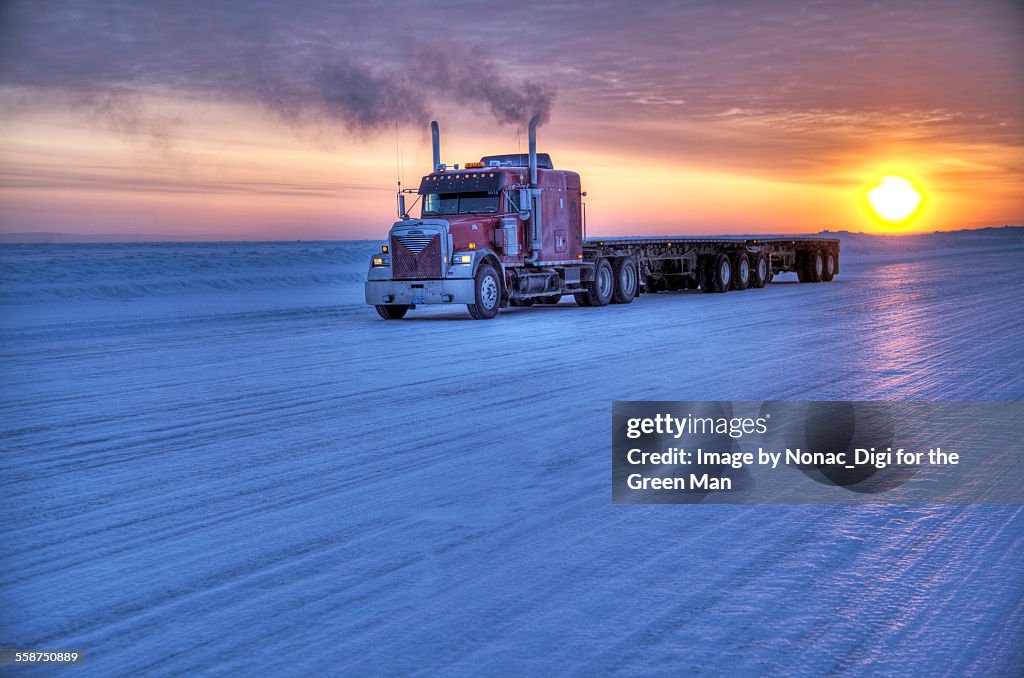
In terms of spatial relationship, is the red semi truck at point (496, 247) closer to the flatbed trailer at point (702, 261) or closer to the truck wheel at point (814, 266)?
the flatbed trailer at point (702, 261)

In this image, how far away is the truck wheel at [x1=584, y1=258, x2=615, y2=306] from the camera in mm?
28031

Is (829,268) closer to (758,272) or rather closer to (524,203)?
(758,272)

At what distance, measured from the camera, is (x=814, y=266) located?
39.0m

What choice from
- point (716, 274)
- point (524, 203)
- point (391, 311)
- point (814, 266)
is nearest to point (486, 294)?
point (391, 311)

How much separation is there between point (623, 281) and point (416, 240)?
8.06m

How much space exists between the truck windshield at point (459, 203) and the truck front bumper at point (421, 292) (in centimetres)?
212

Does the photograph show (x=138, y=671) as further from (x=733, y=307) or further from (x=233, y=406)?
(x=733, y=307)

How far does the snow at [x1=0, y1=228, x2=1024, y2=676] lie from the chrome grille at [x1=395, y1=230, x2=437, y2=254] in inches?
338

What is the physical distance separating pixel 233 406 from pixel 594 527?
233 inches

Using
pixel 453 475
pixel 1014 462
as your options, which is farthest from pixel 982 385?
pixel 453 475

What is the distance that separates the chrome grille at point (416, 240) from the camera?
23.2 m

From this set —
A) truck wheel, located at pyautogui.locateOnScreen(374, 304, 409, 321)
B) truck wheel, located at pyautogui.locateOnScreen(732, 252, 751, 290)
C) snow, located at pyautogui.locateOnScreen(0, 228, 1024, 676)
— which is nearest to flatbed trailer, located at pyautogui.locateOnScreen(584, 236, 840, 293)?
truck wheel, located at pyautogui.locateOnScreen(732, 252, 751, 290)

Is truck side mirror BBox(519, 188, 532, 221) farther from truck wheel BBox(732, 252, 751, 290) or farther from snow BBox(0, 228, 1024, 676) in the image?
truck wheel BBox(732, 252, 751, 290)

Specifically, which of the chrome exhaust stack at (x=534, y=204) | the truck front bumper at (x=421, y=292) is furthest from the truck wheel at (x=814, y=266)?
the truck front bumper at (x=421, y=292)
